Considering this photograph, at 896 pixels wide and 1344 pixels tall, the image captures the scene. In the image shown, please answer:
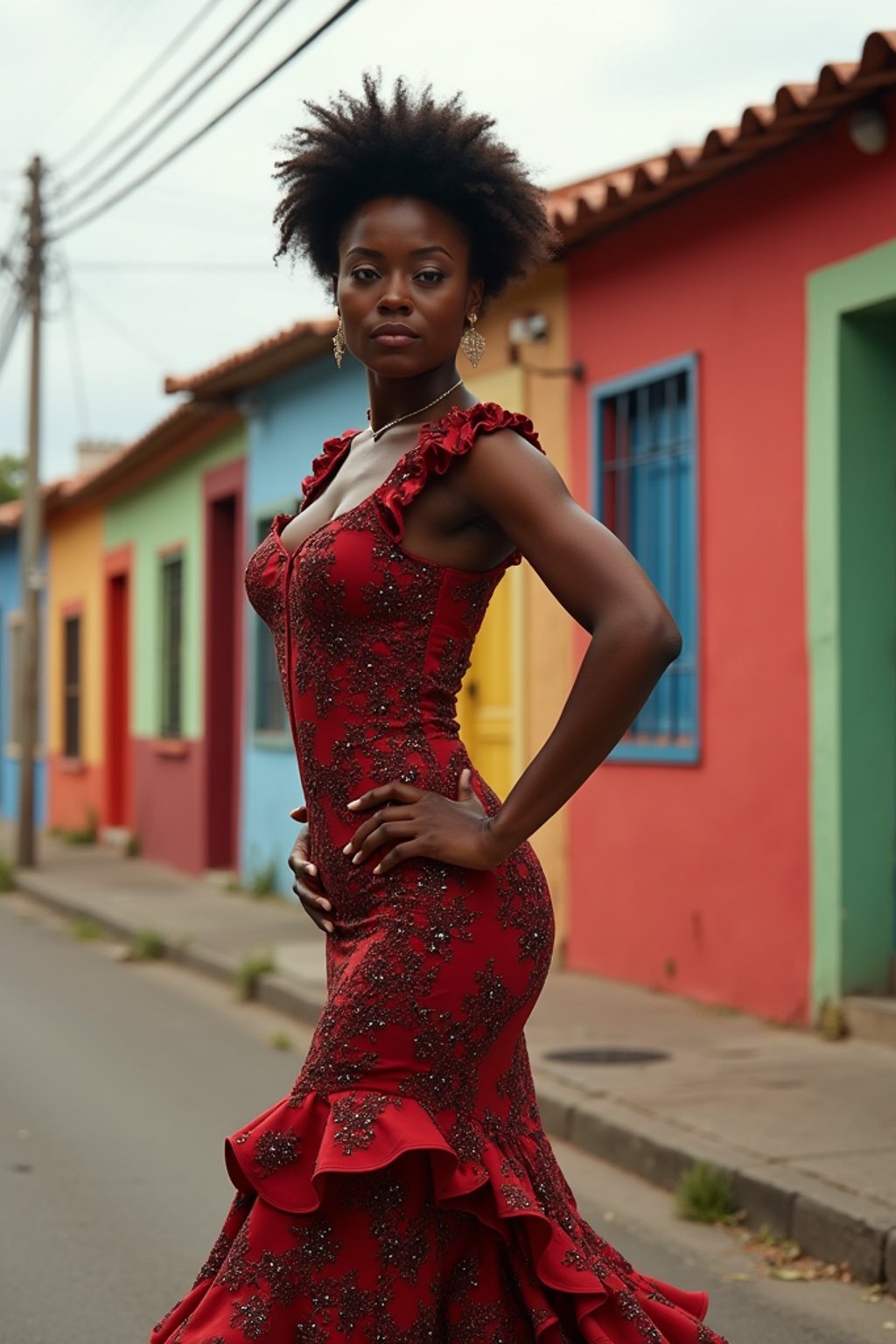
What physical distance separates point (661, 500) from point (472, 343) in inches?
249

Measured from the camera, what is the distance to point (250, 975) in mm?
9883

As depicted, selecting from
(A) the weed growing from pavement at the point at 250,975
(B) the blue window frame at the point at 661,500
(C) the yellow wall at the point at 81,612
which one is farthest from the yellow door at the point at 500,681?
(C) the yellow wall at the point at 81,612

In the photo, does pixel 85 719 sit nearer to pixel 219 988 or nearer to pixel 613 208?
pixel 219 988

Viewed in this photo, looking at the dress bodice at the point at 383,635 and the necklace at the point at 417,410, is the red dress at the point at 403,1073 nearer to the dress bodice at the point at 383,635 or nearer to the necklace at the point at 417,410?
the dress bodice at the point at 383,635

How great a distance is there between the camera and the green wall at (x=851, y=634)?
25.0 ft

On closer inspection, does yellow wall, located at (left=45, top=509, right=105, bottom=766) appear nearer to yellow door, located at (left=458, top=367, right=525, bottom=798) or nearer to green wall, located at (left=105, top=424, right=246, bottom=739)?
green wall, located at (left=105, top=424, right=246, bottom=739)

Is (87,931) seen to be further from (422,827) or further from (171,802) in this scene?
(422,827)

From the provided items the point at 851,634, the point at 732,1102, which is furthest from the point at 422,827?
the point at 851,634

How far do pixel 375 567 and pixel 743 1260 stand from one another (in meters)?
3.07

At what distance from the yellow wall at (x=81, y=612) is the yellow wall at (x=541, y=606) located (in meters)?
11.5

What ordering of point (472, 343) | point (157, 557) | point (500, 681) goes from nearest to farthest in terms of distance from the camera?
point (472, 343) < point (500, 681) < point (157, 557)

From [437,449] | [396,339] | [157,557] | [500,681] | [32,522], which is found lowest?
[500,681]

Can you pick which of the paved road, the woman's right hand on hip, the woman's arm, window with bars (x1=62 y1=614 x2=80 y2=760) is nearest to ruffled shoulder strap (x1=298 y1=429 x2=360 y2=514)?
the woman's arm

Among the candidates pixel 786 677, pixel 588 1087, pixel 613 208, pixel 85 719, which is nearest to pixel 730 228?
pixel 613 208
